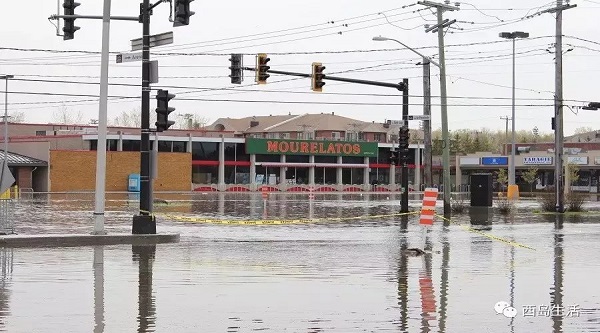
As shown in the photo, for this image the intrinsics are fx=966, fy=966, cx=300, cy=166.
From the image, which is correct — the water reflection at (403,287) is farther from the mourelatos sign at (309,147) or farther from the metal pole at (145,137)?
the mourelatos sign at (309,147)

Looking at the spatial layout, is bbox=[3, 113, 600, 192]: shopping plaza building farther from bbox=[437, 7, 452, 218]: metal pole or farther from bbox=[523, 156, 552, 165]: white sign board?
bbox=[437, 7, 452, 218]: metal pole

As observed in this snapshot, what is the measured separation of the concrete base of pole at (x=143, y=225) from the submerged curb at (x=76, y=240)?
0.48 metres

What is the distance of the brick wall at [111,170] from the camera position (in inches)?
3376

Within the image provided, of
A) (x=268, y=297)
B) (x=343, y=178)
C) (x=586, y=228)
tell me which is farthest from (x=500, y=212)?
(x=343, y=178)

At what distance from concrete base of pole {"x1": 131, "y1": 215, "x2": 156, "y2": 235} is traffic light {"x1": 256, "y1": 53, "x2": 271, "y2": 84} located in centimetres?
1483

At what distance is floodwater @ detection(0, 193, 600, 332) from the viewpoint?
442 inches

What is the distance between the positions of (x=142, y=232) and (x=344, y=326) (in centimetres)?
1357

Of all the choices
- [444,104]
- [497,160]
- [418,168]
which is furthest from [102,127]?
[418,168]

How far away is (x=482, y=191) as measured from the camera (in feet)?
159

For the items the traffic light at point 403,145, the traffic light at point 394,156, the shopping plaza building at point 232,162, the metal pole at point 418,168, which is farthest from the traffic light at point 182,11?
the metal pole at point 418,168

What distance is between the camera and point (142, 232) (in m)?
23.8

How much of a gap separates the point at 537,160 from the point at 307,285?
88.2 meters

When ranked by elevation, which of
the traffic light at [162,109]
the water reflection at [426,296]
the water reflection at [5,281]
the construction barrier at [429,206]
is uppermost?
the traffic light at [162,109]

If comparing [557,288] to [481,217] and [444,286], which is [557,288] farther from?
[481,217]
